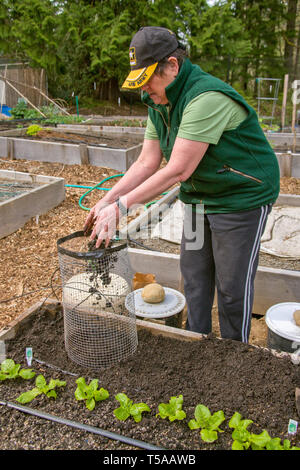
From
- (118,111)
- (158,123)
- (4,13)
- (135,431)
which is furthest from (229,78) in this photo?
(135,431)

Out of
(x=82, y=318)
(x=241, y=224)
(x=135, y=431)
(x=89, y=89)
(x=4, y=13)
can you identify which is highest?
(x=4, y=13)

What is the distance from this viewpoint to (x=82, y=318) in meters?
2.13

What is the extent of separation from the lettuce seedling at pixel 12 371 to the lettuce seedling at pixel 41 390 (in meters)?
0.07

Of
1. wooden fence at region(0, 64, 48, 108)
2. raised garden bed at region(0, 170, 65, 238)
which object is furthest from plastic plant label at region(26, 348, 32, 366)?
wooden fence at region(0, 64, 48, 108)

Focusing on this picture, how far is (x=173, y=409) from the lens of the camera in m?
1.68

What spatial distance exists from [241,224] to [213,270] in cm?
43

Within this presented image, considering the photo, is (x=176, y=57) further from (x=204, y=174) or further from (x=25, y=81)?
(x=25, y=81)

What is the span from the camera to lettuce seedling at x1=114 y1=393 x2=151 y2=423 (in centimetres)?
166

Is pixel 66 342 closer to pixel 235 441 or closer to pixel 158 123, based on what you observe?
pixel 235 441

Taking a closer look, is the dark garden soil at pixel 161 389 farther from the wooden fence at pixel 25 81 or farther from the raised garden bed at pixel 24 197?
the wooden fence at pixel 25 81

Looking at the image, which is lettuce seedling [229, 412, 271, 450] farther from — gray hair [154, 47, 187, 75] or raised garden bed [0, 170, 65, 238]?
raised garden bed [0, 170, 65, 238]

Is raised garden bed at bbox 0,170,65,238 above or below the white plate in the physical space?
above

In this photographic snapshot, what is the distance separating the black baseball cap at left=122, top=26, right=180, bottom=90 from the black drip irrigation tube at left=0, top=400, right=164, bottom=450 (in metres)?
1.45

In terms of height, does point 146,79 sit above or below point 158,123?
above
